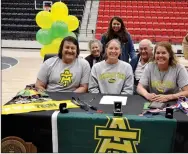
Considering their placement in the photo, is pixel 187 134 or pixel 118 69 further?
pixel 118 69

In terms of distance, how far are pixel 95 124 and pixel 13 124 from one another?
56cm

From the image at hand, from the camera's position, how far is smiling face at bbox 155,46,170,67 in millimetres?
2533

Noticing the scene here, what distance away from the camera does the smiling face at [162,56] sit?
253cm

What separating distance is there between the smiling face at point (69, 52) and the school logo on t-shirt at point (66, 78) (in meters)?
0.11

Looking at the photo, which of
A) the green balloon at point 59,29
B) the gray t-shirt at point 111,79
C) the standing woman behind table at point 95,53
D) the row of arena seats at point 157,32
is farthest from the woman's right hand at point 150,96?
the row of arena seats at point 157,32

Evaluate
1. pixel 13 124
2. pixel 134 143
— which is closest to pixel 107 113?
pixel 134 143

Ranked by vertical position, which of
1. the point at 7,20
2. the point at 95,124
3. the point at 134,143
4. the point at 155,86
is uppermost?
the point at 7,20

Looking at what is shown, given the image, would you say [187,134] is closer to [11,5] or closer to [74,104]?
[74,104]

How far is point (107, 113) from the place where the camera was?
204cm

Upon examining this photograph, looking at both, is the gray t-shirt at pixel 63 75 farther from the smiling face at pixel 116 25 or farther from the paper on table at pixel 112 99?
the smiling face at pixel 116 25

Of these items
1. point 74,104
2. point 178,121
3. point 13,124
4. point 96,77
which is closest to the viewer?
point 178,121

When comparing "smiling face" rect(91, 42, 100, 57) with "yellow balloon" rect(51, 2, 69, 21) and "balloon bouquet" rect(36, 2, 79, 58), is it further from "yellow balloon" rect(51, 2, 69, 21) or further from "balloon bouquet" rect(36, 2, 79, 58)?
"yellow balloon" rect(51, 2, 69, 21)

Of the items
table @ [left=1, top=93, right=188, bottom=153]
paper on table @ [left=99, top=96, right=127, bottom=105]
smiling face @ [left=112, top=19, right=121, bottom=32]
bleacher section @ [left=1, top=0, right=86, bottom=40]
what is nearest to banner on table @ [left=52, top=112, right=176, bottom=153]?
table @ [left=1, top=93, right=188, bottom=153]

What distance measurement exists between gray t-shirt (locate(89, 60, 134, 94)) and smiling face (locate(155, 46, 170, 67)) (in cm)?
31
